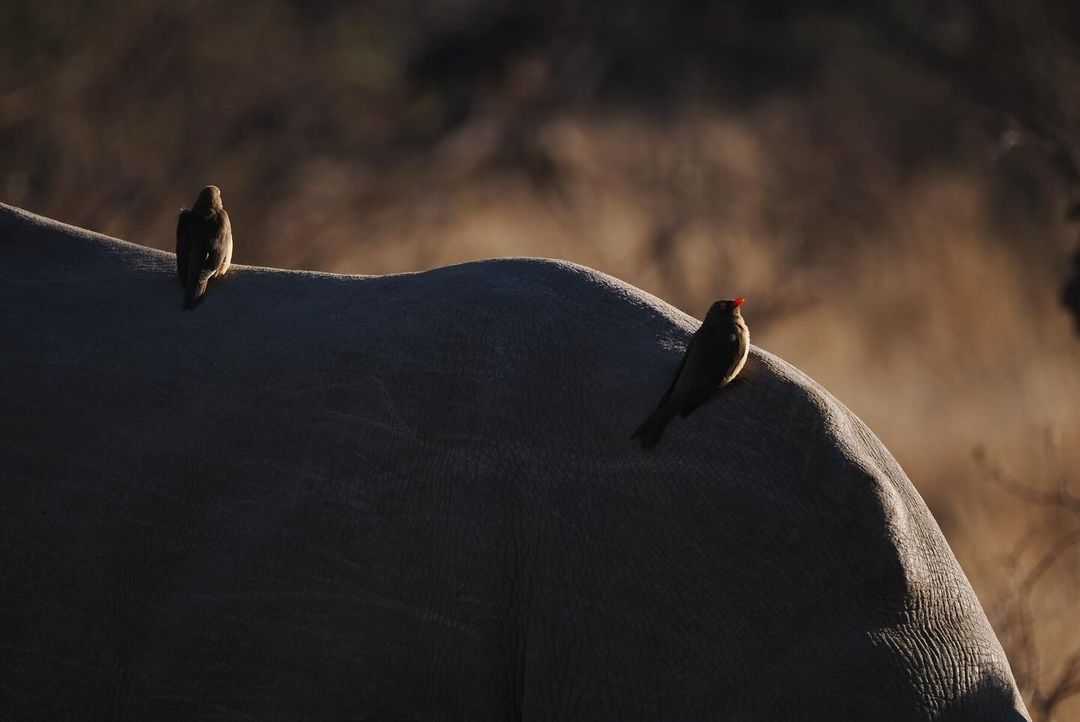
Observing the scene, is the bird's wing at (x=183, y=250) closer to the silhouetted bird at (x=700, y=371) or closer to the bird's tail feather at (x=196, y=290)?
the bird's tail feather at (x=196, y=290)

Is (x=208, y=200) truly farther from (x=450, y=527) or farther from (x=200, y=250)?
(x=450, y=527)

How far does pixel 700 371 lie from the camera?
2006 mm

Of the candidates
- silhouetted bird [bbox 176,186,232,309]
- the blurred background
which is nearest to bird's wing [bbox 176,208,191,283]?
silhouetted bird [bbox 176,186,232,309]

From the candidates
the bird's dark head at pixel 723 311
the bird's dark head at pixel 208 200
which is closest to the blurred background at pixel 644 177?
the bird's dark head at pixel 723 311

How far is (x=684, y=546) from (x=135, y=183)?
6330 millimetres

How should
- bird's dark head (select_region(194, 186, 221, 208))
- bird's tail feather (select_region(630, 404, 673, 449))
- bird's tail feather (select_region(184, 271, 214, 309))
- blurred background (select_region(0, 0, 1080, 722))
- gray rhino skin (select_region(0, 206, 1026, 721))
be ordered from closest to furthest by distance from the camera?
1. gray rhino skin (select_region(0, 206, 1026, 721))
2. bird's tail feather (select_region(630, 404, 673, 449))
3. bird's tail feather (select_region(184, 271, 214, 309))
4. bird's dark head (select_region(194, 186, 221, 208))
5. blurred background (select_region(0, 0, 1080, 722))

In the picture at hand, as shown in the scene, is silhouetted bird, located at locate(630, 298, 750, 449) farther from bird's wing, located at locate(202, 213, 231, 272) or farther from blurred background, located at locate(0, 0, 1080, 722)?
blurred background, located at locate(0, 0, 1080, 722)

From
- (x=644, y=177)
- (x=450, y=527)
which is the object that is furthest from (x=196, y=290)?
(x=644, y=177)

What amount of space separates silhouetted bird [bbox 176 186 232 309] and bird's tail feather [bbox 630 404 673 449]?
998 mm

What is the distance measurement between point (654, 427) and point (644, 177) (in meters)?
8.44

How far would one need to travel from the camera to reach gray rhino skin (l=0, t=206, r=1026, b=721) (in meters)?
1.86

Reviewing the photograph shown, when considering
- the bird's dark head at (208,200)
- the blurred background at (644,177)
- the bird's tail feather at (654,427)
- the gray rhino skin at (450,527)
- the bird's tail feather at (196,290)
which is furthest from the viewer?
the blurred background at (644,177)

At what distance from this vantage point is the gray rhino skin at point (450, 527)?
73.2 inches

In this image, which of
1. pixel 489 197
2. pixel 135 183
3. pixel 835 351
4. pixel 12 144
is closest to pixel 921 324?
pixel 835 351
